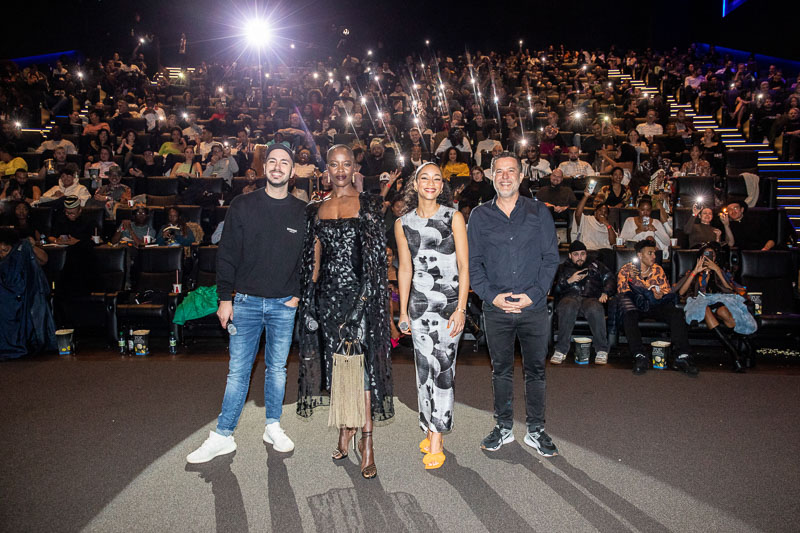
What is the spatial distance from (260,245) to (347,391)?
934 mm

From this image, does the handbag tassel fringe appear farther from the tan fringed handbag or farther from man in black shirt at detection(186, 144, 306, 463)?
man in black shirt at detection(186, 144, 306, 463)

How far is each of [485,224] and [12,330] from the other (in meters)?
4.76

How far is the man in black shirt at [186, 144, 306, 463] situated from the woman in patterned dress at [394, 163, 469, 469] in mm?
625

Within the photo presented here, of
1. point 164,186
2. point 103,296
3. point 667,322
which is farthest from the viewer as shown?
point 164,186

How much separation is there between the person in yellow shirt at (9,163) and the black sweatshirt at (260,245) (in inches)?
321

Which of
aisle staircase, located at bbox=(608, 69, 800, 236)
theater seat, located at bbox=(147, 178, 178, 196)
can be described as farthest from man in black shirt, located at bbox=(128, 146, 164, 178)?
aisle staircase, located at bbox=(608, 69, 800, 236)

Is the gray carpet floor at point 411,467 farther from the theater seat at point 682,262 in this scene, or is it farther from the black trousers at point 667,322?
the theater seat at point 682,262

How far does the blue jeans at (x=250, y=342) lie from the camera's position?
129 inches

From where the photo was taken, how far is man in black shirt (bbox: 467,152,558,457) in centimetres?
328

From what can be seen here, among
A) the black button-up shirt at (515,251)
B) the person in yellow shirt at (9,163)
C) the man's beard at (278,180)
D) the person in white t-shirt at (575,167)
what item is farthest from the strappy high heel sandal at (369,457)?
the person in yellow shirt at (9,163)

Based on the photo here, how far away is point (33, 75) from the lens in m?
12.7

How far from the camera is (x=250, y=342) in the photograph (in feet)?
11.0

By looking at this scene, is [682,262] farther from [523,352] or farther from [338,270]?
[338,270]

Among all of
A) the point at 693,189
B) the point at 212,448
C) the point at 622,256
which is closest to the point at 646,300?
the point at 622,256
